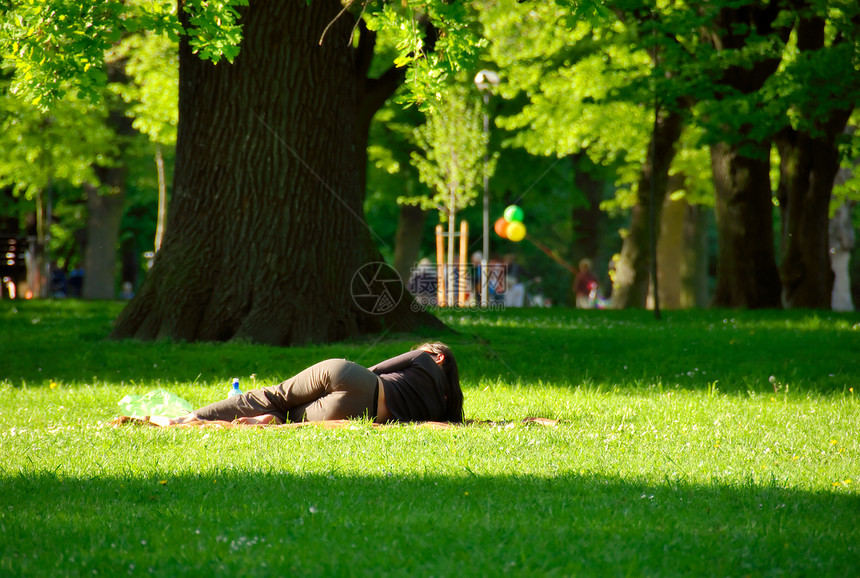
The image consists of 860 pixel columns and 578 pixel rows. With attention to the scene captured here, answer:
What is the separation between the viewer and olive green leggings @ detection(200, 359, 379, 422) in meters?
6.59

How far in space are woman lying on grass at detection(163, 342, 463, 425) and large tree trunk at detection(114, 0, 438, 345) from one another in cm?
388

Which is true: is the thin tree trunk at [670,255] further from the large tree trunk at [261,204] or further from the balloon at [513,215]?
the large tree trunk at [261,204]

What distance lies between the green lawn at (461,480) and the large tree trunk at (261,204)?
42.5 inches

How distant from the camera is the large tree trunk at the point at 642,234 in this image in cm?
1944

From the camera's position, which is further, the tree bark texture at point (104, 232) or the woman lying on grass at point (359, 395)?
the tree bark texture at point (104, 232)

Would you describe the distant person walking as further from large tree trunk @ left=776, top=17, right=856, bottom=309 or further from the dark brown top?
the dark brown top

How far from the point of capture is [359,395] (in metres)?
6.66

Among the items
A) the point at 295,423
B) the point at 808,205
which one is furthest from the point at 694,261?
the point at 295,423

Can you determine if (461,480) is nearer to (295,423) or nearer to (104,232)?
(295,423)

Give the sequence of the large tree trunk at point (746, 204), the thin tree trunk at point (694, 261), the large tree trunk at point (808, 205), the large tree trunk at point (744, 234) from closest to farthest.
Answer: the large tree trunk at point (746, 204) → the large tree trunk at point (744, 234) → the large tree trunk at point (808, 205) → the thin tree trunk at point (694, 261)

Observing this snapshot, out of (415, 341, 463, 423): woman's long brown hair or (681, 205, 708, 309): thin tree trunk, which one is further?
(681, 205, 708, 309): thin tree trunk

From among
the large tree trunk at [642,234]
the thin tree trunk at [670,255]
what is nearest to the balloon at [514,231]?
the thin tree trunk at [670,255]

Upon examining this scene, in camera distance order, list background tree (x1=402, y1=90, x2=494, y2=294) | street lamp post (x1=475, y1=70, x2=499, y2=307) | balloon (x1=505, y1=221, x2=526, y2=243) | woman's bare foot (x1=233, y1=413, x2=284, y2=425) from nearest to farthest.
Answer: woman's bare foot (x1=233, y1=413, x2=284, y2=425) < street lamp post (x1=475, y1=70, x2=499, y2=307) < background tree (x1=402, y1=90, x2=494, y2=294) < balloon (x1=505, y1=221, x2=526, y2=243)

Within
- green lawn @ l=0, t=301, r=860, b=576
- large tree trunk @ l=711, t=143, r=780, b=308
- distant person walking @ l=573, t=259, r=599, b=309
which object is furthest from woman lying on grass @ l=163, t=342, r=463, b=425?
distant person walking @ l=573, t=259, r=599, b=309
